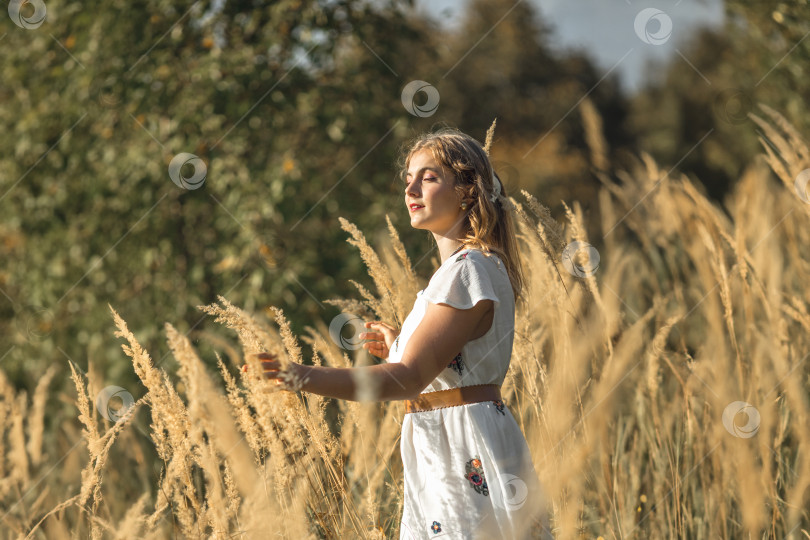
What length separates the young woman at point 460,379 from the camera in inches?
52.9

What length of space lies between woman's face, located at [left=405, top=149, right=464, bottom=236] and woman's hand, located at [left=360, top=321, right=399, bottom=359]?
25cm

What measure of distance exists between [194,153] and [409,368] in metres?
2.07

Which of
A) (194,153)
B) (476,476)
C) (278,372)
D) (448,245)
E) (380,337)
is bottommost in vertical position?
(476,476)

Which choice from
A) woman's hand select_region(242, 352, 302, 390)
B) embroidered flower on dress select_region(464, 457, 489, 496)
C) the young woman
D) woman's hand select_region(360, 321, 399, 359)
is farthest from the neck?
woman's hand select_region(242, 352, 302, 390)

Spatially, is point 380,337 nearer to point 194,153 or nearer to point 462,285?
point 462,285

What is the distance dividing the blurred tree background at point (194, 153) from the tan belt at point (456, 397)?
158 cm

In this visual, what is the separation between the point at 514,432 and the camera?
1437 mm

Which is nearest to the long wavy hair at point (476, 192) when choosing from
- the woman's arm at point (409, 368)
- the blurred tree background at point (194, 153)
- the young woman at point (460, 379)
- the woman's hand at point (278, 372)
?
the young woman at point (460, 379)

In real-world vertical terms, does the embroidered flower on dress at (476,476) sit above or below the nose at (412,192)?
below

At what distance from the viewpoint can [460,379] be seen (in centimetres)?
142

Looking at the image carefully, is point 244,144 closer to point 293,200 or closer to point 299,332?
point 293,200

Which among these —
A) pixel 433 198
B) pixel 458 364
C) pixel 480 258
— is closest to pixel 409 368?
pixel 458 364

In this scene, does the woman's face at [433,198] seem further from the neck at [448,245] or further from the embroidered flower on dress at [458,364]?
the embroidered flower on dress at [458,364]

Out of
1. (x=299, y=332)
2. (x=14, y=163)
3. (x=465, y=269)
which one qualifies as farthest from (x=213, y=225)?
(x=465, y=269)
